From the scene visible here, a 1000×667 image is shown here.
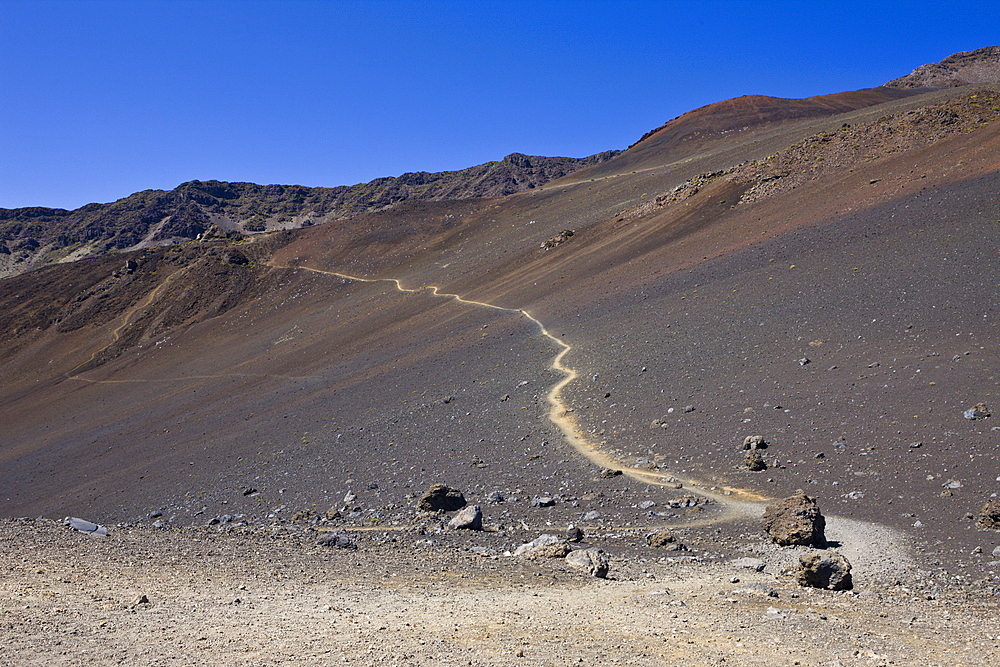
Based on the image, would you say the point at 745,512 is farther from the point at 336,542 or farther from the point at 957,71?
the point at 957,71

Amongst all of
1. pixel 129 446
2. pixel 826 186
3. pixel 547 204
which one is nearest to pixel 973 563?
pixel 129 446

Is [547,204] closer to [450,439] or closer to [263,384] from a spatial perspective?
[263,384]

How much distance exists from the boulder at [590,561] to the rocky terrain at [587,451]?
0.05 m

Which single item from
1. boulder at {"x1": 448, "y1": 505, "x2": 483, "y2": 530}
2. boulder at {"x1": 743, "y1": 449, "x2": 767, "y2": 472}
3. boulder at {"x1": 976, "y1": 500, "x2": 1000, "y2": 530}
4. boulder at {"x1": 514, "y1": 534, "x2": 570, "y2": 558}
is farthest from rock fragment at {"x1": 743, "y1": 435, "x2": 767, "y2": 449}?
boulder at {"x1": 448, "y1": 505, "x2": 483, "y2": 530}

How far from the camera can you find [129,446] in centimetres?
2348

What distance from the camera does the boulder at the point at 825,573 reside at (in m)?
7.36

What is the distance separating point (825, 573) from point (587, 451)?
7181mm

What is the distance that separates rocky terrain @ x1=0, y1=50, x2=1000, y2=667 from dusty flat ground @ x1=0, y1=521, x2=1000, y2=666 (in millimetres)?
42

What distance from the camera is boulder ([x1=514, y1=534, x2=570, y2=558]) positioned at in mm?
8797

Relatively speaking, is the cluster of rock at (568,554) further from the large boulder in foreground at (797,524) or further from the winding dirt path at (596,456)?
the winding dirt path at (596,456)

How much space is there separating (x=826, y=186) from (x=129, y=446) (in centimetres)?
2829

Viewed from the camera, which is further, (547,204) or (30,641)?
(547,204)

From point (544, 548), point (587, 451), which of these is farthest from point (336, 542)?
point (587, 451)

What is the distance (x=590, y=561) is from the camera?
840 centimetres
